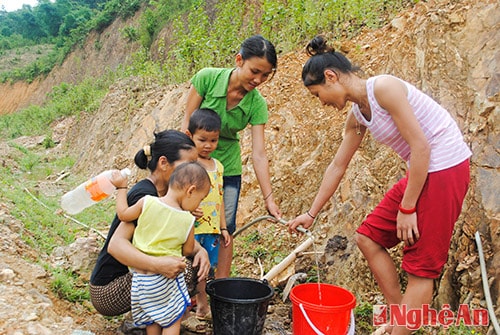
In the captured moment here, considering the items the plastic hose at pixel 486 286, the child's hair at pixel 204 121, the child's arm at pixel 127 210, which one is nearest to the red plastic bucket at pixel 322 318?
the plastic hose at pixel 486 286

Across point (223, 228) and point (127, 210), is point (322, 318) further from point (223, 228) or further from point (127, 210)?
point (127, 210)

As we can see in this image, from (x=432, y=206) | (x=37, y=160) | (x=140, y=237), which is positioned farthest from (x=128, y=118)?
(x=432, y=206)

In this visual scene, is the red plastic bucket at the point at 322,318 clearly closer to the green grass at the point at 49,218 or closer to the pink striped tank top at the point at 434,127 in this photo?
the pink striped tank top at the point at 434,127

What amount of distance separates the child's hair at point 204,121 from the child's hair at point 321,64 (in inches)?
27.4

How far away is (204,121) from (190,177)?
0.62 metres

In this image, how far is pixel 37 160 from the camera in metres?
10.8

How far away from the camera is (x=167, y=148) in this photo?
2.57m

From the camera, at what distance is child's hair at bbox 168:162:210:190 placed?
91.7 inches

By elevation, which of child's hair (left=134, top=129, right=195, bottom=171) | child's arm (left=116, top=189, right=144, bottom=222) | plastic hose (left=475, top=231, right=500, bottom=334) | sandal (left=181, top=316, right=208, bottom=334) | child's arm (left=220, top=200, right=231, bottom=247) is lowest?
sandal (left=181, top=316, right=208, bottom=334)

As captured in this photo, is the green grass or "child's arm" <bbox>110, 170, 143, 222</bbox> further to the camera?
the green grass

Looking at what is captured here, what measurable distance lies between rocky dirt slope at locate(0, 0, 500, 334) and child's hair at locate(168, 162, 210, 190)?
110 centimetres

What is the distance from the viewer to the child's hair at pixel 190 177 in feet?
7.64

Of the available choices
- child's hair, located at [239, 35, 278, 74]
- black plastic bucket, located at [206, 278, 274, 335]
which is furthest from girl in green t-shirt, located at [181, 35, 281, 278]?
black plastic bucket, located at [206, 278, 274, 335]

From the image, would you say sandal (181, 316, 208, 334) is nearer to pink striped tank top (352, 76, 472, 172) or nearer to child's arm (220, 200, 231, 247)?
child's arm (220, 200, 231, 247)
